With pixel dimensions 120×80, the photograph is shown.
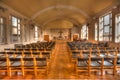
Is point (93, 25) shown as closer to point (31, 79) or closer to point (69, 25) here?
point (31, 79)

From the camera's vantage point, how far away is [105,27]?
441 inches

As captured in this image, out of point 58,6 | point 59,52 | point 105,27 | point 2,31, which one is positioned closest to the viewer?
point 2,31

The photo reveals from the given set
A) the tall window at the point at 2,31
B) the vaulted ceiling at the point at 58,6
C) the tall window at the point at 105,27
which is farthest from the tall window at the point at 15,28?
the tall window at the point at 105,27

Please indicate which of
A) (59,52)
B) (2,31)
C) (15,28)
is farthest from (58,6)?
(2,31)

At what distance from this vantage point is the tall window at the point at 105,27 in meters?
10.3

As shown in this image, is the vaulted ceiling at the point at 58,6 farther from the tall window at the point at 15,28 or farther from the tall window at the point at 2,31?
the tall window at the point at 2,31

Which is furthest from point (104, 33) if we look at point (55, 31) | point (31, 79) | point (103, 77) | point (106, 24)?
point (55, 31)

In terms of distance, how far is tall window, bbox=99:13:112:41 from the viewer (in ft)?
33.8

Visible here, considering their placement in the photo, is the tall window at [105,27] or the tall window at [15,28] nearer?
the tall window at [105,27]

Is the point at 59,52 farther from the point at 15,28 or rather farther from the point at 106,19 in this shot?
the point at 106,19

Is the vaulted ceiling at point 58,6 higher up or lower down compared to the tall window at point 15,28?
higher up

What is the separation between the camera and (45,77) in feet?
13.2

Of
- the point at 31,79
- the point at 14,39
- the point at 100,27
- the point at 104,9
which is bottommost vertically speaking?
the point at 31,79

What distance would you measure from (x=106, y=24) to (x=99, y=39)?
2117 mm
